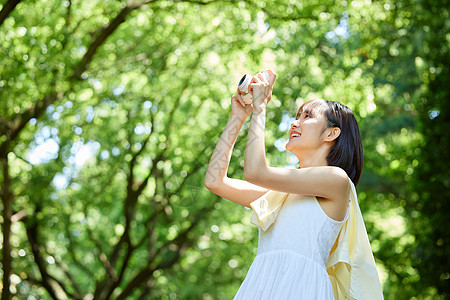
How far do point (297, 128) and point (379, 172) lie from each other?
1311cm

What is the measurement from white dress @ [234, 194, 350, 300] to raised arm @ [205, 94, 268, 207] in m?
0.32

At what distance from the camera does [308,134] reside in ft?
8.32

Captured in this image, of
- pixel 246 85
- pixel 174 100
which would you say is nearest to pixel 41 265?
pixel 174 100

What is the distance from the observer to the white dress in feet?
7.52

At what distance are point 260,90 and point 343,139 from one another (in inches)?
15.7

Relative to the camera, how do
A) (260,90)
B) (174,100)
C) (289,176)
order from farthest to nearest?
(174,100), (260,90), (289,176)

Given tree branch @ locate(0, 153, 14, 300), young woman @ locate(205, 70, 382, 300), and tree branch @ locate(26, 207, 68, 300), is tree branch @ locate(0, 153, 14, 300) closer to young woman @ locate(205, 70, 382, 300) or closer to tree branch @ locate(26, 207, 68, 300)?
tree branch @ locate(26, 207, 68, 300)

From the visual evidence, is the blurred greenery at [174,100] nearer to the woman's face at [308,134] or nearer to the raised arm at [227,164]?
the raised arm at [227,164]

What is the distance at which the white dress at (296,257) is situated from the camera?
90.2 inches

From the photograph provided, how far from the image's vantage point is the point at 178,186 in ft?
35.1

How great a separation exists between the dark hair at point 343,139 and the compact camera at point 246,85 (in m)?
0.22

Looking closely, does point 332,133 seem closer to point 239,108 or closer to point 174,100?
point 239,108

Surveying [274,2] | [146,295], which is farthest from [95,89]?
[146,295]

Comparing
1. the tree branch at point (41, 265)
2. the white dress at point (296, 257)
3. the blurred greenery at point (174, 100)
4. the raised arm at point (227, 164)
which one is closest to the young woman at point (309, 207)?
the white dress at point (296, 257)
